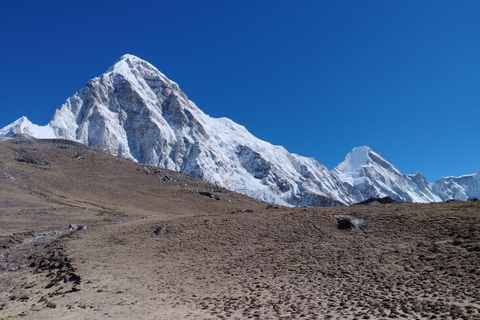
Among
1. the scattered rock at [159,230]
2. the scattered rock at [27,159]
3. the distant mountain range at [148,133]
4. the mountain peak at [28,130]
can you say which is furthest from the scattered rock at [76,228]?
the mountain peak at [28,130]

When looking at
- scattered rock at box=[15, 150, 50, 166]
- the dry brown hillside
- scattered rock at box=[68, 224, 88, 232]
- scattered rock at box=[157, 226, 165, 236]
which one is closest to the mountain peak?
scattered rock at box=[15, 150, 50, 166]

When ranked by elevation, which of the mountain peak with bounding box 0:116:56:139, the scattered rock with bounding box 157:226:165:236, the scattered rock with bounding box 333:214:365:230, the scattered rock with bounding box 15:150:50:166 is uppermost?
the mountain peak with bounding box 0:116:56:139

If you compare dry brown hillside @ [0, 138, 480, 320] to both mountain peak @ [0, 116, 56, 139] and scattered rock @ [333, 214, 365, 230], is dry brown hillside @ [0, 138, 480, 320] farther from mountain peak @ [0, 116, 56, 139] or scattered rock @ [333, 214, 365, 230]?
mountain peak @ [0, 116, 56, 139]

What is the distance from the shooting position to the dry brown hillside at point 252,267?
1348 cm

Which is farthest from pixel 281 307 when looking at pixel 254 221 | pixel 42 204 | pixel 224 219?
pixel 42 204

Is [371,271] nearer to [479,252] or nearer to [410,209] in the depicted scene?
[479,252]

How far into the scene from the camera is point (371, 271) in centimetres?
1680

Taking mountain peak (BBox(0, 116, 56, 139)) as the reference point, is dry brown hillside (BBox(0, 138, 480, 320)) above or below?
below

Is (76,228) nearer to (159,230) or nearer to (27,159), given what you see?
(159,230)

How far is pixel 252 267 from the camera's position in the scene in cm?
1973

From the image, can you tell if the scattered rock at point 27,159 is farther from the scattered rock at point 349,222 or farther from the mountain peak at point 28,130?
the scattered rock at point 349,222

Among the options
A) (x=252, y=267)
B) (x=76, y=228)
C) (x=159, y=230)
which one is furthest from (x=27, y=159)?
(x=252, y=267)

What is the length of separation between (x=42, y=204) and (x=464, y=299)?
52421mm

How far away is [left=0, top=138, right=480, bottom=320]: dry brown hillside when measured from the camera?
13.5m
